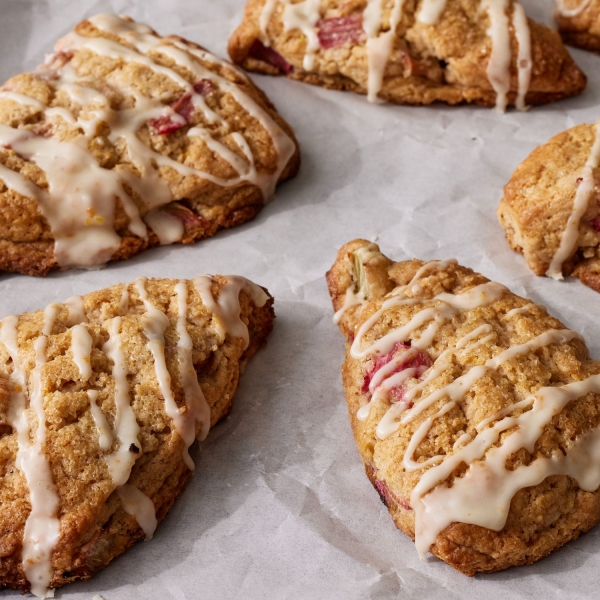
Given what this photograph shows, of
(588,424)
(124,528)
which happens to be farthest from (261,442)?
(588,424)

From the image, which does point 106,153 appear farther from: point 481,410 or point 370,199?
point 481,410

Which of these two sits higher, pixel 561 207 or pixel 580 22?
pixel 580 22

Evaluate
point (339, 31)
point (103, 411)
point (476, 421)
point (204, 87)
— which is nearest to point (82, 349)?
point (103, 411)

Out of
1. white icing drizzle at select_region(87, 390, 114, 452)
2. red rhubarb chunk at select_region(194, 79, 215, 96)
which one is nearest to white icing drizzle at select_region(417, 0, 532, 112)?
red rhubarb chunk at select_region(194, 79, 215, 96)

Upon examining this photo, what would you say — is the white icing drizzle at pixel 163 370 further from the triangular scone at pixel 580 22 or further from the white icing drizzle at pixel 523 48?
the triangular scone at pixel 580 22

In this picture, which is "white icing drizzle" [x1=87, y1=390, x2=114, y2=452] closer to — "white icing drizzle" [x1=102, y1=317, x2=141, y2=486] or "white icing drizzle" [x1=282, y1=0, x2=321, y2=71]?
"white icing drizzle" [x1=102, y1=317, x2=141, y2=486]

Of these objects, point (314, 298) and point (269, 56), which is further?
point (269, 56)

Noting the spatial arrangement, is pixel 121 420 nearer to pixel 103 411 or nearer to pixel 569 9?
pixel 103 411
